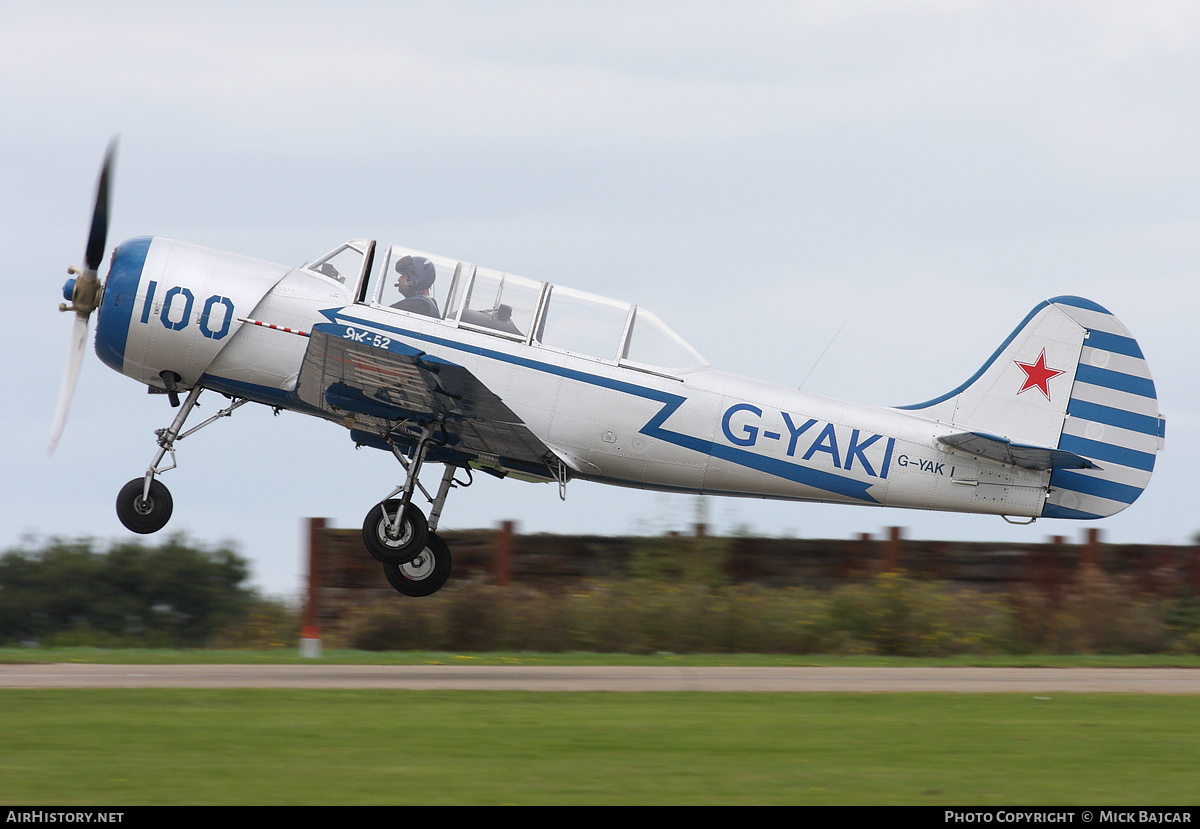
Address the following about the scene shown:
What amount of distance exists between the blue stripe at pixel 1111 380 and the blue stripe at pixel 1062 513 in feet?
4.35

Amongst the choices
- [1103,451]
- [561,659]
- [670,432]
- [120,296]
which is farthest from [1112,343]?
[120,296]

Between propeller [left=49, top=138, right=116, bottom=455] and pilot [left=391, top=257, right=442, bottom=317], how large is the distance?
2.95 m

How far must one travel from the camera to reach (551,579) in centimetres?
1706

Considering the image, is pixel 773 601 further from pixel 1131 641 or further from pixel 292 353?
pixel 292 353

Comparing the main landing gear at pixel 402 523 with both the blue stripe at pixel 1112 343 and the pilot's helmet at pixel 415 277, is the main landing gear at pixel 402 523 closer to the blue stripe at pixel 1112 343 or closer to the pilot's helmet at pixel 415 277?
the pilot's helmet at pixel 415 277

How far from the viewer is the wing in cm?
1130

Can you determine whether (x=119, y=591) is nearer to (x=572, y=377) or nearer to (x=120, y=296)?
(x=120, y=296)

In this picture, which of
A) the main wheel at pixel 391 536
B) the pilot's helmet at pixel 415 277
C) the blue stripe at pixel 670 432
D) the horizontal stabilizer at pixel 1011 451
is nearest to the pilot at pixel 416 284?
the pilot's helmet at pixel 415 277

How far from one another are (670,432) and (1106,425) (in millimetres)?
4543

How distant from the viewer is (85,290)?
12.6 m

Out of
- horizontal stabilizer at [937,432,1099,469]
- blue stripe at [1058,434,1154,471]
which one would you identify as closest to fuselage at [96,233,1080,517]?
horizontal stabilizer at [937,432,1099,469]

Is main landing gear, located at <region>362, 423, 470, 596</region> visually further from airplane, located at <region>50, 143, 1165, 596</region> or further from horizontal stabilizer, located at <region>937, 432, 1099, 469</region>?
horizontal stabilizer, located at <region>937, 432, 1099, 469</region>
